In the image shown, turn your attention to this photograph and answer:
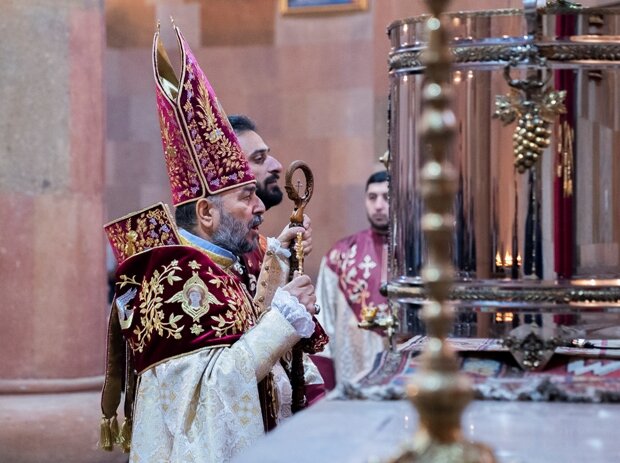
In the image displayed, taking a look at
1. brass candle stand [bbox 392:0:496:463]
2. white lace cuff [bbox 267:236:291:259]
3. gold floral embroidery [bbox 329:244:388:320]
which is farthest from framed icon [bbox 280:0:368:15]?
brass candle stand [bbox 392:0:496:463]

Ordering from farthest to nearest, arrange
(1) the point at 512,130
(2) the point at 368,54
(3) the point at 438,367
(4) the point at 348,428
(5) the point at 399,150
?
(2) the point at 368,54 → (5) the point at 399,150 → (1) the point at 512,130 → (4) the point at 348,428 → (3) the point at 438,367

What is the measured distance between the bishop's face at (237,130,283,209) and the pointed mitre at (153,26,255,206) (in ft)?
1.79

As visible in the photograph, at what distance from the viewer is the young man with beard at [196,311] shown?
13.1ft

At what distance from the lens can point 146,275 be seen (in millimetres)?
4129

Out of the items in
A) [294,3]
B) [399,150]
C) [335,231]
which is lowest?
[335,231]

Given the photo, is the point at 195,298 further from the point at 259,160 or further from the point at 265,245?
the point at 259,160

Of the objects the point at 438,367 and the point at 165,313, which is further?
the point at 165,313

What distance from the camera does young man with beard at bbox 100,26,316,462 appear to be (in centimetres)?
398

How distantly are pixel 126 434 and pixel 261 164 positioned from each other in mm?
1188

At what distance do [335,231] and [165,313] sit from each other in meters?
5.45

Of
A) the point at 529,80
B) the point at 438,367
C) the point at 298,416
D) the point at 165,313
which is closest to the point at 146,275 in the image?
the point at 165,313

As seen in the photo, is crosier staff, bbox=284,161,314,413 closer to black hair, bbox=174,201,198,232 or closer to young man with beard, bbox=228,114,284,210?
black hair, bbox=174,201,198,232

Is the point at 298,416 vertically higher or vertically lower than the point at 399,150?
lower

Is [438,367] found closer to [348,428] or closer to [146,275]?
[348,428]
